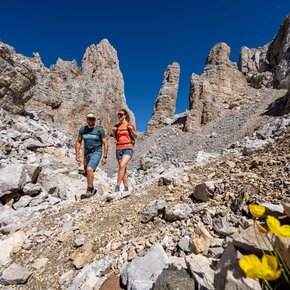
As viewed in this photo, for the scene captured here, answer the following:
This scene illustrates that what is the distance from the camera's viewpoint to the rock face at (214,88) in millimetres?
28781

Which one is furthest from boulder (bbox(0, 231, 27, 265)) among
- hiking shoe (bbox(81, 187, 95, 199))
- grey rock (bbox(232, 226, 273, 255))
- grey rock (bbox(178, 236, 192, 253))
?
grey rock (bbox(232, 226, 273, 255))

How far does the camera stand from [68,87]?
38.1 meters

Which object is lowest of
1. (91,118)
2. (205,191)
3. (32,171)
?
(205,191)

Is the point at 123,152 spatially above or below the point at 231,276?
above

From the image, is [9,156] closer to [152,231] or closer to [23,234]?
[23,234]

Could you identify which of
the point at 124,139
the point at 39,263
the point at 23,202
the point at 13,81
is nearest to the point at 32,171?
the point at 23,202

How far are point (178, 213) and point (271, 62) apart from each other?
159ft

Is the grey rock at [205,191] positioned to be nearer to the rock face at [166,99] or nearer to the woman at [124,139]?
the woman at [124,139]

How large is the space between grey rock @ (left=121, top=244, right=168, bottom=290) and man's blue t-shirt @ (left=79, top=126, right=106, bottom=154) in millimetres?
4198

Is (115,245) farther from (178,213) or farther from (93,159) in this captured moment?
(93,159)

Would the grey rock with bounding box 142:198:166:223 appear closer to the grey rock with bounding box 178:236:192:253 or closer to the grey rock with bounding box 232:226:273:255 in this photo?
the grey rock with bounding box 178:236:192:253

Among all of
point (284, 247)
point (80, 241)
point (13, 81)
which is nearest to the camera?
point (284, 247)

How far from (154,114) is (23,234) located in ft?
116

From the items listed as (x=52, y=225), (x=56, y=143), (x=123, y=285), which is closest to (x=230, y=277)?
(x=123, y=285)
